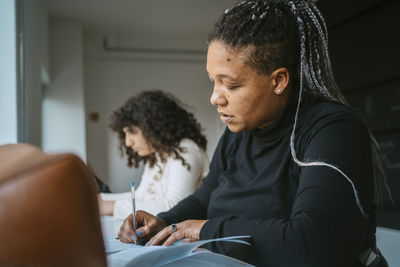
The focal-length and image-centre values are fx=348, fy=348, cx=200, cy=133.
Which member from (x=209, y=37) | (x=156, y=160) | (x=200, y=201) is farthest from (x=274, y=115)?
(x=156, y=160)

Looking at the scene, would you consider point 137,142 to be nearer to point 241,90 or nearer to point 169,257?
point 241,90

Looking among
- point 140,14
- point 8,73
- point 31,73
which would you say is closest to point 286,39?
point 8,73

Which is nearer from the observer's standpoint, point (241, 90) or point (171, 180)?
point (241, 90)

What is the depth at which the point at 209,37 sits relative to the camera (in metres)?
0.82

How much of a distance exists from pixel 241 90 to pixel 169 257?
1.30ft

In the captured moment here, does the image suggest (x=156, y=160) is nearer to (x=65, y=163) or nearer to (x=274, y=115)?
(x=274, y=115)

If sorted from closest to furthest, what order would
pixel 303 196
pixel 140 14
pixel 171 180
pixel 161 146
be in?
pixel 303 196 < pixel 171 180 < pixel 161 146 < pixel 140 14

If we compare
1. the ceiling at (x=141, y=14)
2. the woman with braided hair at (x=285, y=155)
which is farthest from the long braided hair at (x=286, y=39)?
the ceiling at (x=141, y=14)

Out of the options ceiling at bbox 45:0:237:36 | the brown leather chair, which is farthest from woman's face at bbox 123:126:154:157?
ceiling at bbox 45:0:237:36

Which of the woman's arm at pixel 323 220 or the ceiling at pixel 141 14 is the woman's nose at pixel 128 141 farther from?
the ceiling at pixel 141 14

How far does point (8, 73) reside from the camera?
247 cm

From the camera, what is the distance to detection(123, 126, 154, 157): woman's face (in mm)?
2021

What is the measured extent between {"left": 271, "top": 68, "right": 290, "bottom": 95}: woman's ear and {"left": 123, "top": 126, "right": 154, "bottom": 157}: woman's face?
1.31 meters

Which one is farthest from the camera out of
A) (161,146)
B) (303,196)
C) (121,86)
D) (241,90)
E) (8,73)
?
(121,86)
